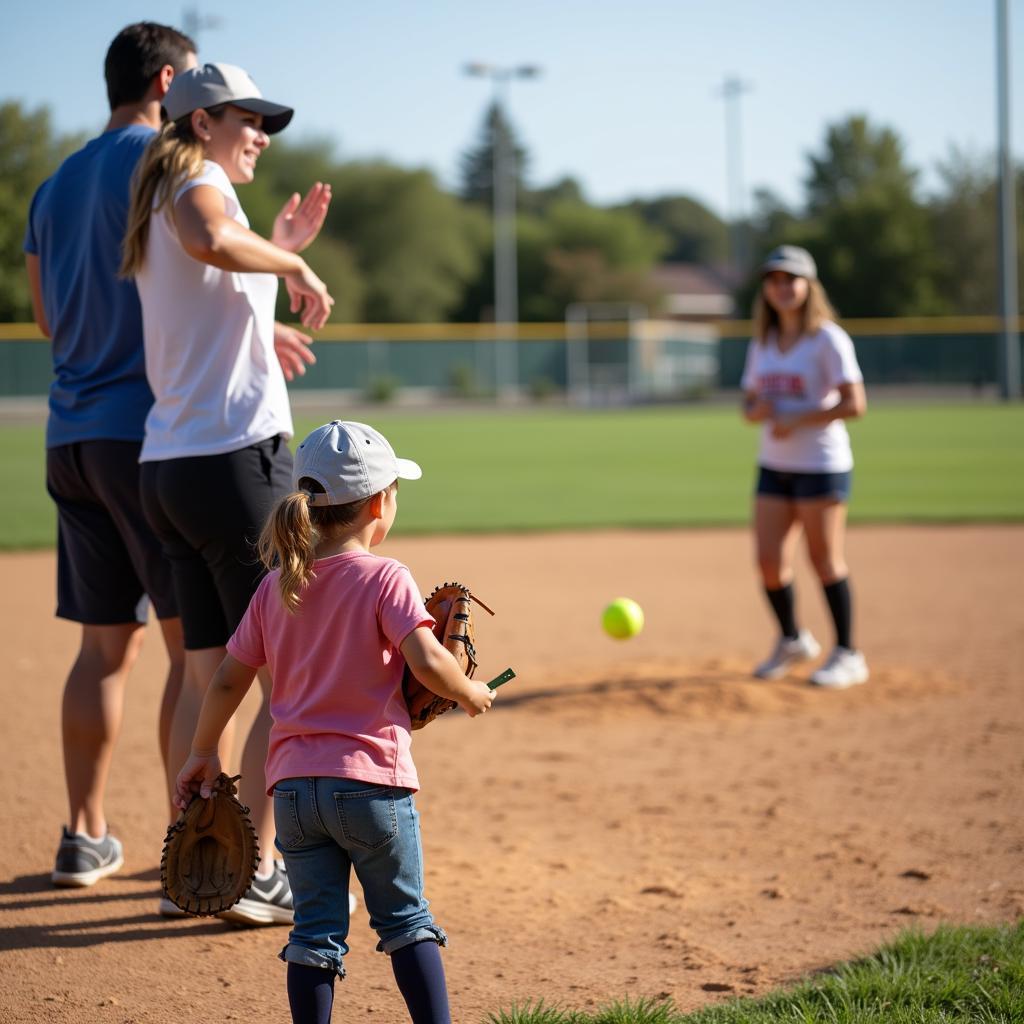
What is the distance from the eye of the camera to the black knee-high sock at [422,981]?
8.11ft

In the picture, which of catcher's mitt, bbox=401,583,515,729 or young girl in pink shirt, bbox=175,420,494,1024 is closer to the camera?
young girl in pink shirt, bbox=175,420,494,1024

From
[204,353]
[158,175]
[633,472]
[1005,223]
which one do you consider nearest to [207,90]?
[158,175]

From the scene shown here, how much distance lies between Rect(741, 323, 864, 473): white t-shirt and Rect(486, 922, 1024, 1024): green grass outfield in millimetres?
3397

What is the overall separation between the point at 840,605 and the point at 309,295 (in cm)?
379

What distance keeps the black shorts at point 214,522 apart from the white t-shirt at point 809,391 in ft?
11.5

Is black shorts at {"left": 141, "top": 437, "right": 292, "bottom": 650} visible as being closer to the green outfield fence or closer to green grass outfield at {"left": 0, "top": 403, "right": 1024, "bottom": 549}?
green grass outfield at {"left": 0, "top": 403, "right": 1024, "bottom": 549}

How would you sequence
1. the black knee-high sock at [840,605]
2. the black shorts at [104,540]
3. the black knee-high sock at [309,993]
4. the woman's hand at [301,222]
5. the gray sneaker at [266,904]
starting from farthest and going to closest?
the black knee-high sock at [840,605]
the woman's hand at [301,222]
the black shorts at [104,540]
the gray sneaker at [266,904]
the black knee-high sock at [309,993]

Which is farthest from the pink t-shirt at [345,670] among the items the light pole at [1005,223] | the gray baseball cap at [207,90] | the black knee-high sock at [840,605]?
the light pole at [1005,223]

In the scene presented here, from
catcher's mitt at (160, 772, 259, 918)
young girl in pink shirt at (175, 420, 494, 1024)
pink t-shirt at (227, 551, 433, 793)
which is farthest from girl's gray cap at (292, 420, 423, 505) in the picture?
catcher's mitt at (160, 772, 259, 918)

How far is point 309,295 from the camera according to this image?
348cm

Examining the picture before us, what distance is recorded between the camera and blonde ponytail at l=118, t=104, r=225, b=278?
3271 millimetres

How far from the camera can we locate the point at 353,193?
212 feet

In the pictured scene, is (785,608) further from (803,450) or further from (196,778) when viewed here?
(196,778)

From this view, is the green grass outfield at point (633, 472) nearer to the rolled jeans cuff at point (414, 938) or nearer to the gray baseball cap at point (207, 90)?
the gray baseball cap at point (207, 90)
